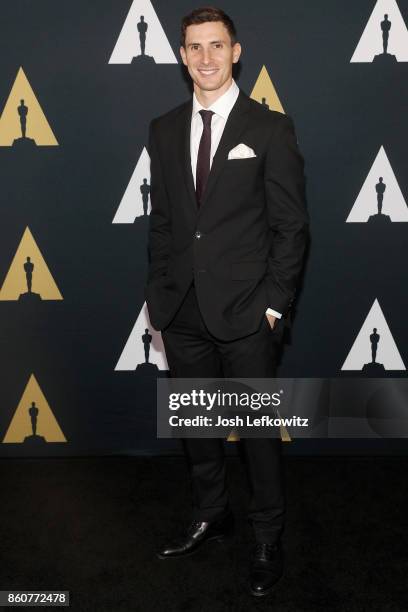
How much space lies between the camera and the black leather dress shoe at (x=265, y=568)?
7.55ft

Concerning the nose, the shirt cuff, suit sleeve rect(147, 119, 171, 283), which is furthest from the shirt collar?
the shirt cuff

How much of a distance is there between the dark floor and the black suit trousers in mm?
215

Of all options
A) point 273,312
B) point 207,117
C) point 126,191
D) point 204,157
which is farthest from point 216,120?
point 126,191

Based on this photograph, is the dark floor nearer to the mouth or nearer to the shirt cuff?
the shirt cuff

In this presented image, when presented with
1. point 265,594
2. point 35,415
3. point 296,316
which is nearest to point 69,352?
point 35,415

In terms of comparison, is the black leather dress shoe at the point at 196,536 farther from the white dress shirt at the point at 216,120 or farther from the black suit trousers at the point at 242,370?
the white dress shirt at the point at 216,120

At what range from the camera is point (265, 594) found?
7.52 feet

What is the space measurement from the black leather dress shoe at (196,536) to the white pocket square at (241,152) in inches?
49.9

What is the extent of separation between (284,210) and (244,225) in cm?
13

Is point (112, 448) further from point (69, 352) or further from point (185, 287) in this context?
point (185, 287)

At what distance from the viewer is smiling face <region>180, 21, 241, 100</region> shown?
2289mm

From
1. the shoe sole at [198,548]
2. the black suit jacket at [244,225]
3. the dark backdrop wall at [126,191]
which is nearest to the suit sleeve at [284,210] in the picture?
the black suit jacket at [244,225]

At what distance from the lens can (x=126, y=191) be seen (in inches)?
121

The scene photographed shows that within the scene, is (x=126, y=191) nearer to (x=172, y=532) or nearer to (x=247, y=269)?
(x=247, y=269)
